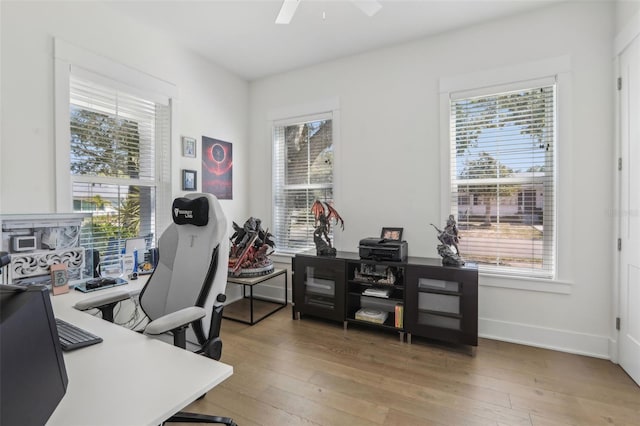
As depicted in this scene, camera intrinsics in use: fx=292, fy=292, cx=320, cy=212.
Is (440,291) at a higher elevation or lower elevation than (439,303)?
higher

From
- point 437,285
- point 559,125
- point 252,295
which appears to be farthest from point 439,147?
point 252,295

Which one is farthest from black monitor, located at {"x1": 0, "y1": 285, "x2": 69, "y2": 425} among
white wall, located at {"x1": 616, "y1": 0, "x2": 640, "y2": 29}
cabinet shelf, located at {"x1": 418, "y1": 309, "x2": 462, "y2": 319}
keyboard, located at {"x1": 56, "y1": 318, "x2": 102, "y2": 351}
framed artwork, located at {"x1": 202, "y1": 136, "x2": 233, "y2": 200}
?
white wall, located at {"x1": 616, "y1": 0, "x2": 640, "y2": 29}

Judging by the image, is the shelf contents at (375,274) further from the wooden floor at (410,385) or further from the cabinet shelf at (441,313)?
the wooden floor at (410,385)

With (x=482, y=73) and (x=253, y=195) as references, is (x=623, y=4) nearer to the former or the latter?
(x=482, y=73)

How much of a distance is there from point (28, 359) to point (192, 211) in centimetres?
111

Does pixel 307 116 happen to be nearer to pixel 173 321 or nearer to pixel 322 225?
pixel 322 225

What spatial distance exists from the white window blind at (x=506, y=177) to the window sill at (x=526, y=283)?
69 millimetres

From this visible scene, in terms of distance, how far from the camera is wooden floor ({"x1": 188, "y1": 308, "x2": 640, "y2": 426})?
1.72 m

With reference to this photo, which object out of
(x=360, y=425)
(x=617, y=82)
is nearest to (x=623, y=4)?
(x=617, y=82)

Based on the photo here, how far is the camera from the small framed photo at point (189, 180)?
3135mm

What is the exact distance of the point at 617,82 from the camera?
225cm

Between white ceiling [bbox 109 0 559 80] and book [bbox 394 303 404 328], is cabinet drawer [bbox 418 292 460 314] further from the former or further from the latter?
white ceiling [bbox 109 0 559 80]

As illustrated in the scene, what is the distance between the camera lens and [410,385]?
200 cm

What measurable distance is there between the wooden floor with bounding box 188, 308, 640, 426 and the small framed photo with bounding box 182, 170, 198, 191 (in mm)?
1602
